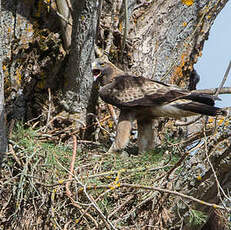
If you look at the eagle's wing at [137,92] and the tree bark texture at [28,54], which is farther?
the tree bark texture at [28,54]

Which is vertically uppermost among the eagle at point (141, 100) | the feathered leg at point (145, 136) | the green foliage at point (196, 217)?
the eagle at point (141, 100)

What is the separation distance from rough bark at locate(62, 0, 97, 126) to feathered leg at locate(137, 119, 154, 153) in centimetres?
59

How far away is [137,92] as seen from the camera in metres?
4.75

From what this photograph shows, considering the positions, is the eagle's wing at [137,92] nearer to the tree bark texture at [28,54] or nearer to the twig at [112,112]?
the twig at [112,112]

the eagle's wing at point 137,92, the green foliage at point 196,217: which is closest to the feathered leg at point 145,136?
the eagle's wing at point 137,92

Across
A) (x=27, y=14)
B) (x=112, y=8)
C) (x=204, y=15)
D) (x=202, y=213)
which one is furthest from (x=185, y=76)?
(x=202, y=213)

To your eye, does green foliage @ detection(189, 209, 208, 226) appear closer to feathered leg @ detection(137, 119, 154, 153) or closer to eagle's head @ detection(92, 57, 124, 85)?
feathered leg @ detection(137, 119, 154, 153)

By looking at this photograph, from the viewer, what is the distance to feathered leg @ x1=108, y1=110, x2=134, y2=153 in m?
4.79

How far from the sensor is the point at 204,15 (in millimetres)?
5562

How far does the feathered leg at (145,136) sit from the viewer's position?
195 inches

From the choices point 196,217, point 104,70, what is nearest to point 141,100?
point 104,70

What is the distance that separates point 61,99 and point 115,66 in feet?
2.07

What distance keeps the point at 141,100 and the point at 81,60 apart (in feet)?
2.32

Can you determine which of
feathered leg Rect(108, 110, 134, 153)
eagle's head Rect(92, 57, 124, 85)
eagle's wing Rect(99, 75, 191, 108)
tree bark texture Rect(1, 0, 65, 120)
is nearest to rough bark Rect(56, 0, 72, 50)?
tree bark texture Rect(1, 0, 65, 120)
